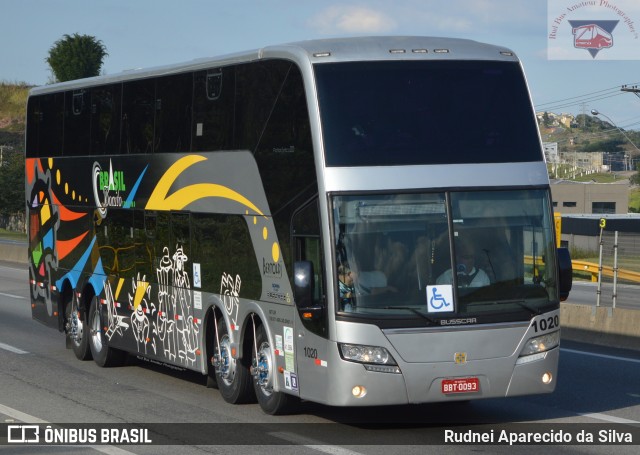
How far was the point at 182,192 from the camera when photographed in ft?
45.8

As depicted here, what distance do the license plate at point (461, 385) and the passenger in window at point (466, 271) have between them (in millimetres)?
840

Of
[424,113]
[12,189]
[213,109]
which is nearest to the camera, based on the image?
[424,113]

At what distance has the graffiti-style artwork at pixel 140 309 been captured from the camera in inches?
593

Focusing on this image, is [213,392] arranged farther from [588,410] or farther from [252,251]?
[588,410]

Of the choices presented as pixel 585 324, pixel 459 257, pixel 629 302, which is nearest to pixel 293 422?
pixel 459 257

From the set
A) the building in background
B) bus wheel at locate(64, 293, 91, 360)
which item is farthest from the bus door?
the building in background

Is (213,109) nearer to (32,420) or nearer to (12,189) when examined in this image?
(32,420)

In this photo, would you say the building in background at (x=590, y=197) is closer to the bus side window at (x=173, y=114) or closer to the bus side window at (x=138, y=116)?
the bus side window at (x=138, y=116)

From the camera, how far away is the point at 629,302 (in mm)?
29641

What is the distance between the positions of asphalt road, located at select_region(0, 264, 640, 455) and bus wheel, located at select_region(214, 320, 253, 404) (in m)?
0.14

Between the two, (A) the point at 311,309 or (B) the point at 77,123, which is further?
(B) the point at 77,123

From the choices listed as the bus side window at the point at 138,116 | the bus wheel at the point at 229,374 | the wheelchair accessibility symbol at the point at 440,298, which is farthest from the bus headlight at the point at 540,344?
the bus side window at the point at 138,116

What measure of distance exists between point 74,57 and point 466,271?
144678mm

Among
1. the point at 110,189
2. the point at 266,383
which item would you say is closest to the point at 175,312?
the point at 266,383
